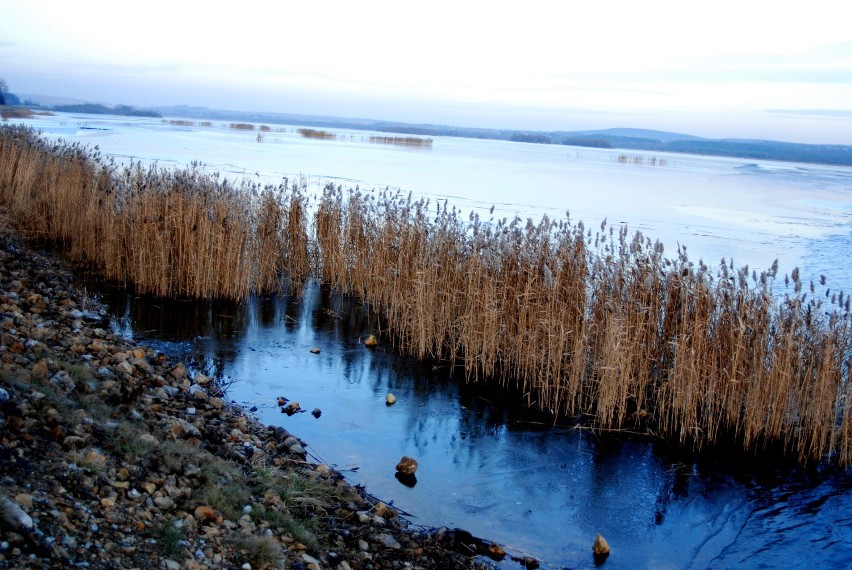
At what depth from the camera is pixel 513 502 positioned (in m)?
7.10

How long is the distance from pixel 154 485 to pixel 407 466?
314 cm

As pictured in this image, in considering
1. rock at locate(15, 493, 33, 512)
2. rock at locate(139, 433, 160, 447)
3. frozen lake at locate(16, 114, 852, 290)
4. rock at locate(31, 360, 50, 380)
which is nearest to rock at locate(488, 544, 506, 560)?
rock at locate(139, 433, 160, 447)

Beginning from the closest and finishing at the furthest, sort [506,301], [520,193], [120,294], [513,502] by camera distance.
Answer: [513,502], [506,301], [120,294], [520,193]

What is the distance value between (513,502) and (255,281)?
8180 millimetres

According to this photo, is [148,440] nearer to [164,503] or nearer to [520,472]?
[164,503]

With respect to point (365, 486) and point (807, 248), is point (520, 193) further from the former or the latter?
point (365, 486)

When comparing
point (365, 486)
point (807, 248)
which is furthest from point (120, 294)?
point (807, 248)

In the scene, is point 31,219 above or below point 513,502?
above

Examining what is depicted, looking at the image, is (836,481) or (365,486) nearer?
(365,486)

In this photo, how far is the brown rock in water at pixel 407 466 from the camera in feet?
24.2

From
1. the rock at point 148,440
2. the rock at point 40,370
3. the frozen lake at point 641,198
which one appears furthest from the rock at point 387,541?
the frozen lake at point 641,198

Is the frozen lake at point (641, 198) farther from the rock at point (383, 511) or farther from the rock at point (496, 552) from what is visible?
the rock at point (383, 511)

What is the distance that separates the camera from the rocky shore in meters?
4.05

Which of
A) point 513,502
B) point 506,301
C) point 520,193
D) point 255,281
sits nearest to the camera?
point 513,502
